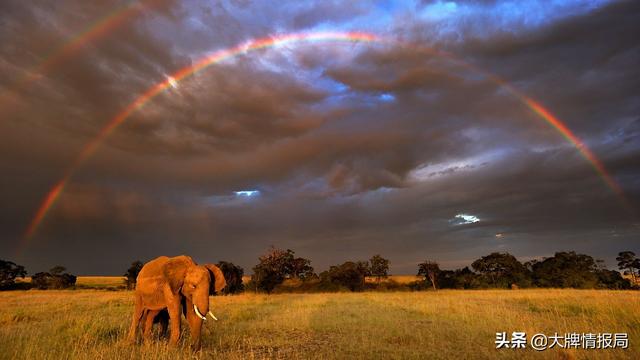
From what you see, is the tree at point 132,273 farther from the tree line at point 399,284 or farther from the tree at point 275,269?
the tree at point 275,269

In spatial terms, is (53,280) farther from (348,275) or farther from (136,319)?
(136,319)

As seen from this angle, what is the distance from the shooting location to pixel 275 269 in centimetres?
5175

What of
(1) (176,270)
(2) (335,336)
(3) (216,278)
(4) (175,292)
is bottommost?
(2) (335,336)

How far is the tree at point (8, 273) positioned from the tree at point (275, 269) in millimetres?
36456

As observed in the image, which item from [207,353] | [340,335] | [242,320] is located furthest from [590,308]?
[207,353]

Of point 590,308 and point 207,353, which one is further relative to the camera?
point 590,308

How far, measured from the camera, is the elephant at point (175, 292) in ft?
38.7

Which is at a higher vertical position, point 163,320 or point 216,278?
point 216,278

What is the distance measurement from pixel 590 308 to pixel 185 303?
1719 centimetres

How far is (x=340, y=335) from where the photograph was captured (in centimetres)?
1366

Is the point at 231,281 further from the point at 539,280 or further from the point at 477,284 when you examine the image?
the point at 539,280

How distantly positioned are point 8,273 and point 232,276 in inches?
1387

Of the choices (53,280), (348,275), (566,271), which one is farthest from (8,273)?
(566,271)

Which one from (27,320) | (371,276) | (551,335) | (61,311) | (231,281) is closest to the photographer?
(551,335)
